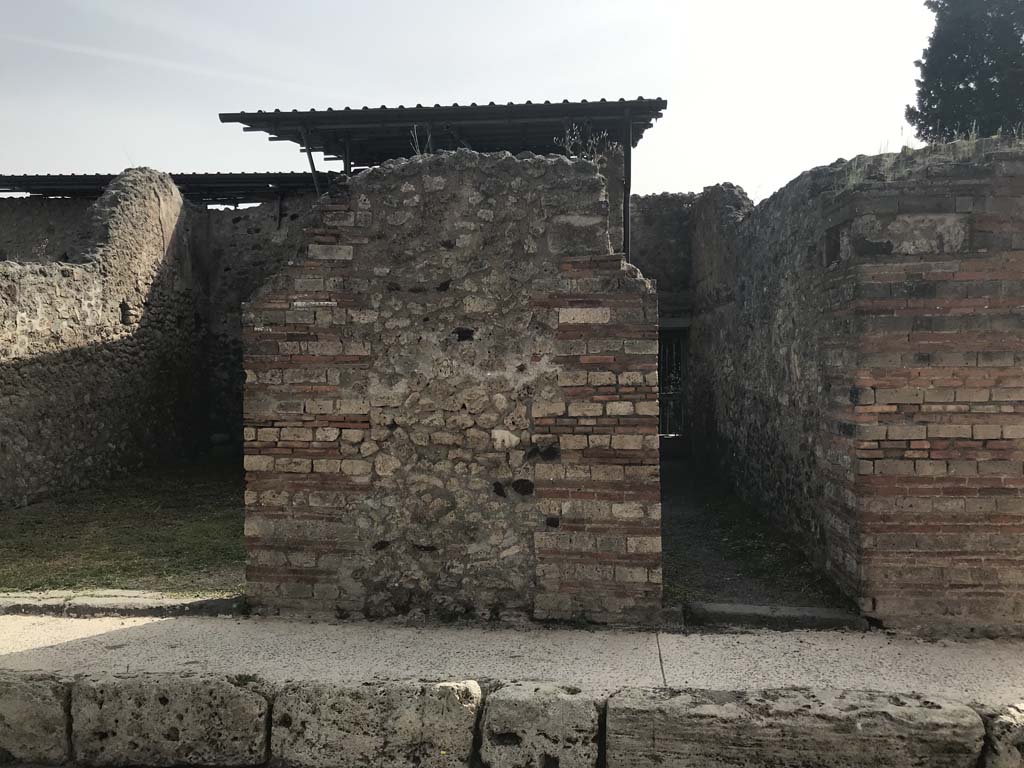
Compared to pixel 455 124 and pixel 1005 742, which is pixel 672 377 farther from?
pixel 1005 742

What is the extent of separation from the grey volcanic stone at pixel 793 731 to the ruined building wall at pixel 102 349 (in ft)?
23.4

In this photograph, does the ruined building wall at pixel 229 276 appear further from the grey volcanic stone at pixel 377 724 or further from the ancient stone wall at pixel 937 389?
the ancient stone wall at pixel 937 389

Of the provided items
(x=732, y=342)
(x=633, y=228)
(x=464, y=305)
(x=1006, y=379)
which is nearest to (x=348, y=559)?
(x=464, y=305)

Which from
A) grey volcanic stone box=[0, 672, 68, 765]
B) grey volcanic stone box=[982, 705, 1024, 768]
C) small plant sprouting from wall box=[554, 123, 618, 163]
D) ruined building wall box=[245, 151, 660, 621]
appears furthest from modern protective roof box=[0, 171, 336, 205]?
grey volcanic stone box=[982, 705, 1024, 768]

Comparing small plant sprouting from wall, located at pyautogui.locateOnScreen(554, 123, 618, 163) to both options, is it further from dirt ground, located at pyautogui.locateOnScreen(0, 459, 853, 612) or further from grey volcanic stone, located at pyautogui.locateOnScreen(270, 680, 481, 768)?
grey volcanic stone, located at pyautogui.locateOnScreen(270, 680, 481, 768)

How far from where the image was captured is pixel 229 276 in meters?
11.6

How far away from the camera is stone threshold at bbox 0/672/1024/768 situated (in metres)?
3.02

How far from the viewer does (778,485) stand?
604 cm

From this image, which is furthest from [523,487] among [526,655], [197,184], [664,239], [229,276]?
[197,184]

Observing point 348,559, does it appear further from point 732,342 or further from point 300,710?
point 732,342

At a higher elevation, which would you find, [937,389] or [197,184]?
[197,184]

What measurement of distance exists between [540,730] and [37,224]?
1239 cm

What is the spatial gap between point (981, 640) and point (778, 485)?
219 cm

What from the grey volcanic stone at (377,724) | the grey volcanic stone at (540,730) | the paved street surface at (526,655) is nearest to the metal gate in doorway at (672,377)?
the paved street surface at (526,655)
